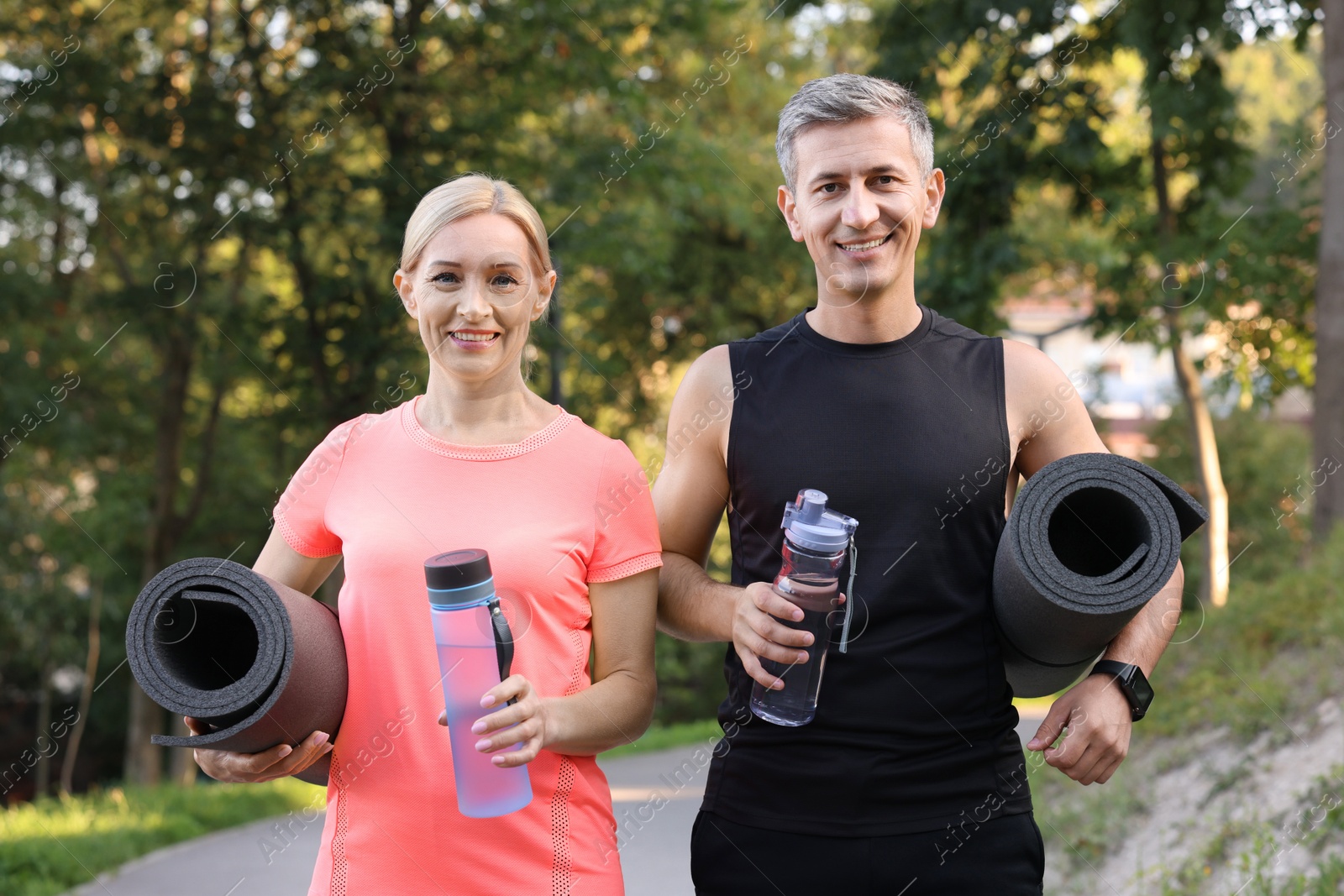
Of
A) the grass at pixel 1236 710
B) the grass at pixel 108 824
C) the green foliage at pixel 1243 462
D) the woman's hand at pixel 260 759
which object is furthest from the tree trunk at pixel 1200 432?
the woman's hand at pixel 260 759

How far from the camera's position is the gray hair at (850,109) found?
Result: 257 centimetres

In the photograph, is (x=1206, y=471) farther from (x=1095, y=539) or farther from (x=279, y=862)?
(x=1095, y=539)

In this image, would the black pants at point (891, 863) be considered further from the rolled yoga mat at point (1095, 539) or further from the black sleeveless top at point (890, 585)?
the rolled yoga mat at point (1095, 539)

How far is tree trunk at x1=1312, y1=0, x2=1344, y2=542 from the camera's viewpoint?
8.98m

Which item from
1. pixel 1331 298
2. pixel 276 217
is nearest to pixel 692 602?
pixel 1331 298

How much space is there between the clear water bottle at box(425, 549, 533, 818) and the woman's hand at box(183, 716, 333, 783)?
0.82 ft

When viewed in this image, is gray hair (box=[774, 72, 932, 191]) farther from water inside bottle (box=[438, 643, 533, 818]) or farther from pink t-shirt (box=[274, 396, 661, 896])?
water inside bottle (box=[438, 643, 533, 818])

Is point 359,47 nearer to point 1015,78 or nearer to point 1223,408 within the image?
point 1015,78

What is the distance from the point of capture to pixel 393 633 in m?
2.39

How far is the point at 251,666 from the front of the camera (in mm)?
2301

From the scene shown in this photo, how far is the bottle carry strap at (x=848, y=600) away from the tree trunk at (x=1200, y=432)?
9.87 m

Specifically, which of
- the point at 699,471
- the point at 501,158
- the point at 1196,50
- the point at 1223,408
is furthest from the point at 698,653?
the point at 699,471

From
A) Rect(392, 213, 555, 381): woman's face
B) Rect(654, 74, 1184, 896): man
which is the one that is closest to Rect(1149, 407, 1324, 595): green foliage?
Rect(654, 74, 1184, 896): man

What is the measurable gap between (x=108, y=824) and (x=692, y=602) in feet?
24.7
